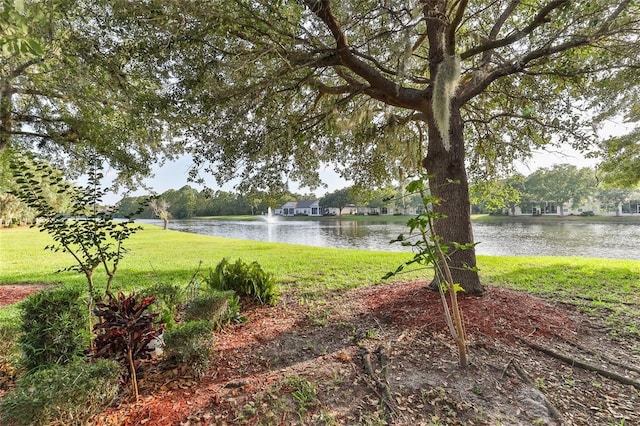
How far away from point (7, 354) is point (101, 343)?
45.9 inches

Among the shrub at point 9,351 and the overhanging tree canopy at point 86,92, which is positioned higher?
the overhanging tree canopy at point 86,92

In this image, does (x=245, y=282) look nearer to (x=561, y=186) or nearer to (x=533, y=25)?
(x=533, y=25)

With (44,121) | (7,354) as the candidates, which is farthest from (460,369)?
(44,121)

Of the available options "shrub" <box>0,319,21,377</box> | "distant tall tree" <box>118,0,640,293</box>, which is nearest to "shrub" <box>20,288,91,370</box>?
"shrub" <box>0,319,21,377</box>

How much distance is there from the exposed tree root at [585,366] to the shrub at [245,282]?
10.2 feet

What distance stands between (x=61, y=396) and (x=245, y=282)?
2.80 metres

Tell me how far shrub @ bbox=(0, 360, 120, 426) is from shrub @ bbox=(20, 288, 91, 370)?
56cm

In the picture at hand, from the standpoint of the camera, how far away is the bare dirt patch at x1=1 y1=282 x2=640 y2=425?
1.89m

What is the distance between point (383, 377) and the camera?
2258 millimetres

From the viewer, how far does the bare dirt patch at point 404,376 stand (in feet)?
6.20

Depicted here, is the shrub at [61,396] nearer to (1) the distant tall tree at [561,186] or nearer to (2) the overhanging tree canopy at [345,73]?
(2) the overhanging tree canopy at [345,73]

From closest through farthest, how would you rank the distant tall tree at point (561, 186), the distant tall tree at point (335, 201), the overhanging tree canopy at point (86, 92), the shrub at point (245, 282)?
the overhanging tree canopy at point (86, 92) < the shrub at point (245, 282) < the distant tall tree at point (561, 186) < the distant tall tree at point (335, 201)

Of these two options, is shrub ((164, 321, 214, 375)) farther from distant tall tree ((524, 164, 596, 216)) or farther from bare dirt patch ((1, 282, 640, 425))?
distant tall tree ((524, 164, 596, 216))

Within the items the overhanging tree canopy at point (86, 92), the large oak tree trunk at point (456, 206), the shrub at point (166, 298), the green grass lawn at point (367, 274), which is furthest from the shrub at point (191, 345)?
the large oak tree trunk at point (456, 206)
